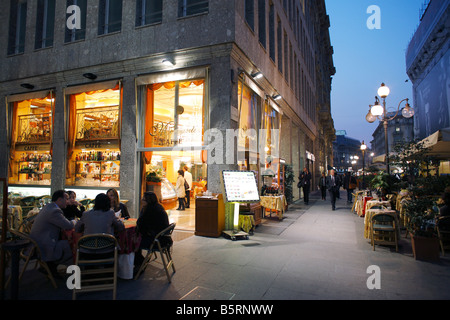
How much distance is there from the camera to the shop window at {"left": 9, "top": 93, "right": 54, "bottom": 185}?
11.6 metres

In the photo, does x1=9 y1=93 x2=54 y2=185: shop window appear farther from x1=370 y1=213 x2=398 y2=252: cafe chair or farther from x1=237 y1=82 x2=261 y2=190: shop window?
x1=370 y1=213 x2=398 y2=252: cafe chair

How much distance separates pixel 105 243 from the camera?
4.02 meters

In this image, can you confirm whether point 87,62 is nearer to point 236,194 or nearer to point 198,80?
point 198,80

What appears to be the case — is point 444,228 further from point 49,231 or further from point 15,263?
point 15,263

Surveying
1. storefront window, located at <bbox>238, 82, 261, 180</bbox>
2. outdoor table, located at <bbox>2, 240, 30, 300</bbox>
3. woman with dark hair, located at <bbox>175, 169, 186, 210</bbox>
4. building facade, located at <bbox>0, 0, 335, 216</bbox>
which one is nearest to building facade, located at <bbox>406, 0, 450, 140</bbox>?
building facade, located at <bbox>0, 0, 335, 216</bbox>

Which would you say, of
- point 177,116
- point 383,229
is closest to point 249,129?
point 177,116

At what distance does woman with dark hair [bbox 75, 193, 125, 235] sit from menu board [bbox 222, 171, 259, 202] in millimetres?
3612

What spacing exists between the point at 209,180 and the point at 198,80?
348cm

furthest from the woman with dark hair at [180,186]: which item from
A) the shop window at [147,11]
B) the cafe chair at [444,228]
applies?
the cafe chair at [444,228]

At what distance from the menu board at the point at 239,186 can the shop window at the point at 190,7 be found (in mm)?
5886

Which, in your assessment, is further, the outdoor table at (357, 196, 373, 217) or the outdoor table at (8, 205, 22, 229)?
the outdoor table at (357, 196, 373, 217)

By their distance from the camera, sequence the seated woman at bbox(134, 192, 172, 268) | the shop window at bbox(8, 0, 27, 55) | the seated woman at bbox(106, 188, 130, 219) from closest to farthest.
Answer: the seated woman at bbox(134, 192, 172, 268)
the seated woman at bbox(106, 188, 130, 219)
the shop window at bbox(8, 0, 27, 55)

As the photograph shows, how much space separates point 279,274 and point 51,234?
4.02m
